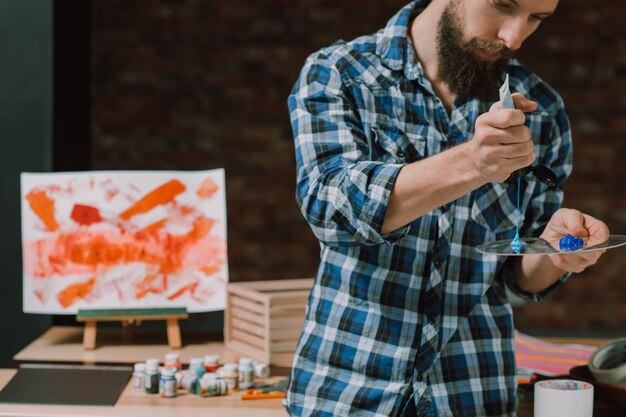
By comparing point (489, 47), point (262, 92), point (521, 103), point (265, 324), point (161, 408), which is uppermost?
point (262, 92)

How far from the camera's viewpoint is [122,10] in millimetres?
4539

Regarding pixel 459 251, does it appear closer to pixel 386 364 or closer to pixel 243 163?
pixel 386 364

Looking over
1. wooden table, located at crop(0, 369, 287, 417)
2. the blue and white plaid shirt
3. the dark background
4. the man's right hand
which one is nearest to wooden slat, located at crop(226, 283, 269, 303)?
wooden table, located at crop(0, 369, 287, 417)

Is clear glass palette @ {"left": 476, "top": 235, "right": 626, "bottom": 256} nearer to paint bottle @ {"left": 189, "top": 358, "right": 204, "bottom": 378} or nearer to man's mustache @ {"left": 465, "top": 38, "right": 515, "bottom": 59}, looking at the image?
man's mustache @ {"left": 465, "top": 38, "right": 515, "bottom": 59}

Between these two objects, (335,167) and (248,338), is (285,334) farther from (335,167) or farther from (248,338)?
(335,167)

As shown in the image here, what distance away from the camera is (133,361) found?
1.95 metres

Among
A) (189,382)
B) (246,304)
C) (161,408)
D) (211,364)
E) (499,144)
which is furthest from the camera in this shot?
(246,304)

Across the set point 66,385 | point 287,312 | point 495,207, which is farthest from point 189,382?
point 495,207

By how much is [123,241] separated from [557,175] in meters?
1.13

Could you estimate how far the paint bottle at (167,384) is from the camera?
1692mm

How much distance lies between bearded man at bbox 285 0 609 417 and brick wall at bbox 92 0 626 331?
322 centimetres

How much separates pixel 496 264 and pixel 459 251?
7 centimetres

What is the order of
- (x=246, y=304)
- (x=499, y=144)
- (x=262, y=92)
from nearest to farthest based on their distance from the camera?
(x=499, y=144), (x=246, y=304), (x=262, y=92)

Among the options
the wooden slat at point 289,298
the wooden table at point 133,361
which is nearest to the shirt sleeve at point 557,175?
the wooden table at point 133,361
